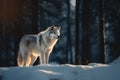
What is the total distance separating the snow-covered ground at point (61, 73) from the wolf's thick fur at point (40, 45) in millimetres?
4548

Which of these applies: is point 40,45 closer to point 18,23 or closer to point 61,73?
point 61,73

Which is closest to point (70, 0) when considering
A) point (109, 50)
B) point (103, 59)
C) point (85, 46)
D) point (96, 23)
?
point (96, 23)

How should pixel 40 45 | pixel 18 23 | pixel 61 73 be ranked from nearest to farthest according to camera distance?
pixel 61 73
pixel 40 45
pixel 18 23

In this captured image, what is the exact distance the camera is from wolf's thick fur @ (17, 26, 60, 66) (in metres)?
14.4

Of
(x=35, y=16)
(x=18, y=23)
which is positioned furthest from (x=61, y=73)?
(x=18, y=23)

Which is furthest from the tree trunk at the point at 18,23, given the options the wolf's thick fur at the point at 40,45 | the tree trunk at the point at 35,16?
the wolf's thick fur at the point at 40,45

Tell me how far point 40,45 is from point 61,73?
206 inches

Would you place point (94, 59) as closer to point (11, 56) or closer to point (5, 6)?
point (11, 56)

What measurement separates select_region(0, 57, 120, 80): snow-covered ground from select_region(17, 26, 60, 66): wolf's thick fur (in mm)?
4548

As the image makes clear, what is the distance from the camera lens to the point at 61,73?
9359mm

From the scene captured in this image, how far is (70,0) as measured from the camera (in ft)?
106

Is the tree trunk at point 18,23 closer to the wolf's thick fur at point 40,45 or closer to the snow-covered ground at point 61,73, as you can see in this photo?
the wolf's thick fur at point 40,45

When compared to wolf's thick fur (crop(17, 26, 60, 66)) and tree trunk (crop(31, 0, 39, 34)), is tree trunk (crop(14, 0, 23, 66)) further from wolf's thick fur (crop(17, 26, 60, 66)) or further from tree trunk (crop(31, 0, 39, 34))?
wolf's thick fur (crop(17, 26, 60, 66))

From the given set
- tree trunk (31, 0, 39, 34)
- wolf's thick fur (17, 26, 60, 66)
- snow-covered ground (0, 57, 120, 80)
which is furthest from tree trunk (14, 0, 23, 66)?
snow-covered ground (0, 57, 120, 80)
